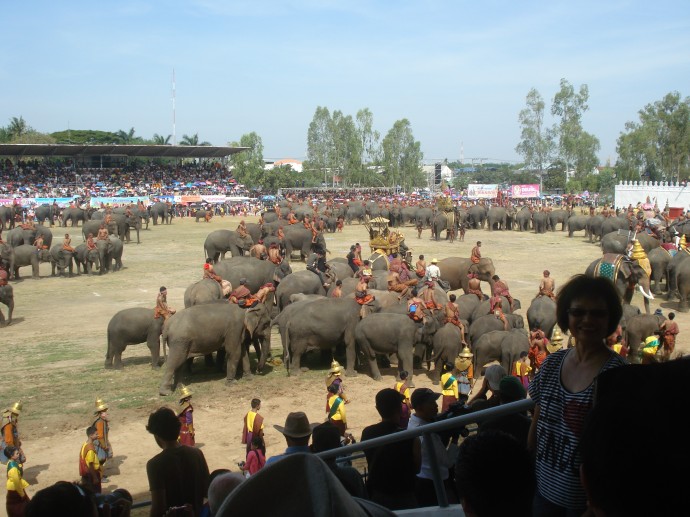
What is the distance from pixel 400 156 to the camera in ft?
278

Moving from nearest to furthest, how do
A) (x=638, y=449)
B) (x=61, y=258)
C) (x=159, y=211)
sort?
1. (x=638, y=449)
2. (x=61, y=258)
3. (x=159, y=211)

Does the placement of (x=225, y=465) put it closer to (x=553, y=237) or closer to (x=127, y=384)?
(x=127, y=384)

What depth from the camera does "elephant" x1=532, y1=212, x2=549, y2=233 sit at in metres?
41.4

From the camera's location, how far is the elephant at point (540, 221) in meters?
41.4

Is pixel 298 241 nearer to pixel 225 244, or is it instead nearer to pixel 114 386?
pixel 225 244

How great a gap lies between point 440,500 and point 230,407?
9.00 metres

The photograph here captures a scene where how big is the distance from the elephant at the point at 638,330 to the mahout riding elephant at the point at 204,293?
331 inches

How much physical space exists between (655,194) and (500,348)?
41467mm

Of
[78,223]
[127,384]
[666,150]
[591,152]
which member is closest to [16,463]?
[127,384]

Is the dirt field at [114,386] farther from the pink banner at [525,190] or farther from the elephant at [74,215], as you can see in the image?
the pink banner at [525,190]

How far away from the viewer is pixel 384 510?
2.03m

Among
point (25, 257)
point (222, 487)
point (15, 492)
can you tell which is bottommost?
point (15, 492)

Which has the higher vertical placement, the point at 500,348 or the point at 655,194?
the point at 655,194

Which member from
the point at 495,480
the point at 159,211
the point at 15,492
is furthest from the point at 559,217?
→ the point at 495,480
